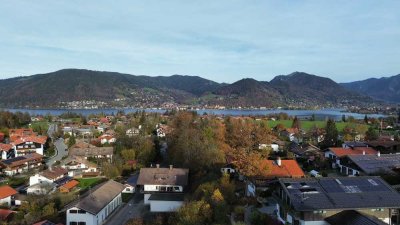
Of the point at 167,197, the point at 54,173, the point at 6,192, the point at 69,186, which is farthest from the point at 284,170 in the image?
the point at 54,173

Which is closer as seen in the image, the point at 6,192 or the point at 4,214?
the point at 4,214

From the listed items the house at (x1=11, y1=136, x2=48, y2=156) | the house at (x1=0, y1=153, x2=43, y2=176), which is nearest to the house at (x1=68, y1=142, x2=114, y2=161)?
the house at (x1=0, y1=153, x2=43, y2=176)

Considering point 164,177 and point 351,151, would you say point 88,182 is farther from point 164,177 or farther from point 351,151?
point 351,151

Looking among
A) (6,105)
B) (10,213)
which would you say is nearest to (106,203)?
(10,213)

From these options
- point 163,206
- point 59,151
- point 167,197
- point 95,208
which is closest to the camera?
point 95,208

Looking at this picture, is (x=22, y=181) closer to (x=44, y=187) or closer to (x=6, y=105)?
(x=44, y=187)

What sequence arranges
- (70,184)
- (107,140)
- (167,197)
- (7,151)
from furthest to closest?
(107,140), (7,151), (70,184), (167,197)
